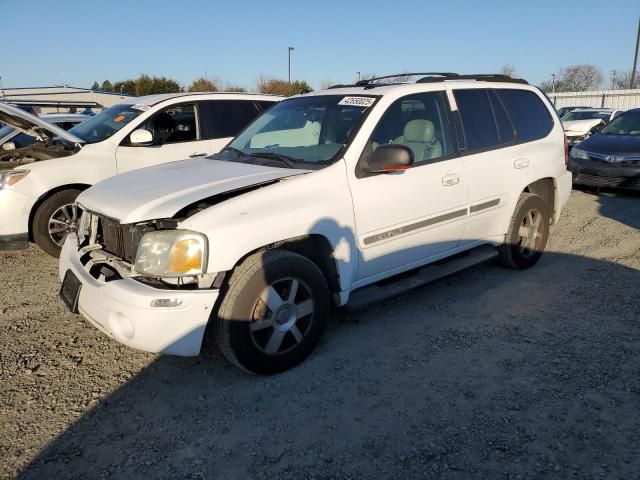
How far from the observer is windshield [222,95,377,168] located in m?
3.73

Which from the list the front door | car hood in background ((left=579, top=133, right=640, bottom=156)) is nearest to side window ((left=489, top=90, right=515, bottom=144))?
the front door

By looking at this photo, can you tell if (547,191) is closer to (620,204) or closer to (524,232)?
(524,232)

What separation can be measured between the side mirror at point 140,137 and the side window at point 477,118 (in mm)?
3683

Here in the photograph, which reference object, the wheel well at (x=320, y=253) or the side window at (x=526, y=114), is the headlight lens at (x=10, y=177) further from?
the side window at (x=526, y=114)

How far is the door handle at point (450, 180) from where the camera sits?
4020 millimetres

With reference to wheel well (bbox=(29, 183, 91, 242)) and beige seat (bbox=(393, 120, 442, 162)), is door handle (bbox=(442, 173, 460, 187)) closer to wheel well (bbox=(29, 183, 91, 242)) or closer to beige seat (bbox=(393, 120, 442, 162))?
beige seat (bbox=(393, 120, 442, 162))

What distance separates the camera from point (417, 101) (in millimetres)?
4098

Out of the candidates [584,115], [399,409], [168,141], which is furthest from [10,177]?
[584,115]

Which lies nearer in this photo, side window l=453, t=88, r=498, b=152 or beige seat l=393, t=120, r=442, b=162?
beige seat l=393, t=120, r=442, b=162

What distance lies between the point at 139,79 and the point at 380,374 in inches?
1973

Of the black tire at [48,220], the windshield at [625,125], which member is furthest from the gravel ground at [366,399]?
the windshield at [625,125]

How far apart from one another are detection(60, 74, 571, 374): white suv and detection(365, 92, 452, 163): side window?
0.01 meters

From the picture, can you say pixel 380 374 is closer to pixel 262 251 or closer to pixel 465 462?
pixel 465 462

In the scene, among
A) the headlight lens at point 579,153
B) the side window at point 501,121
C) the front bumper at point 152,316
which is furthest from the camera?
the headlight lens at point 579,153
